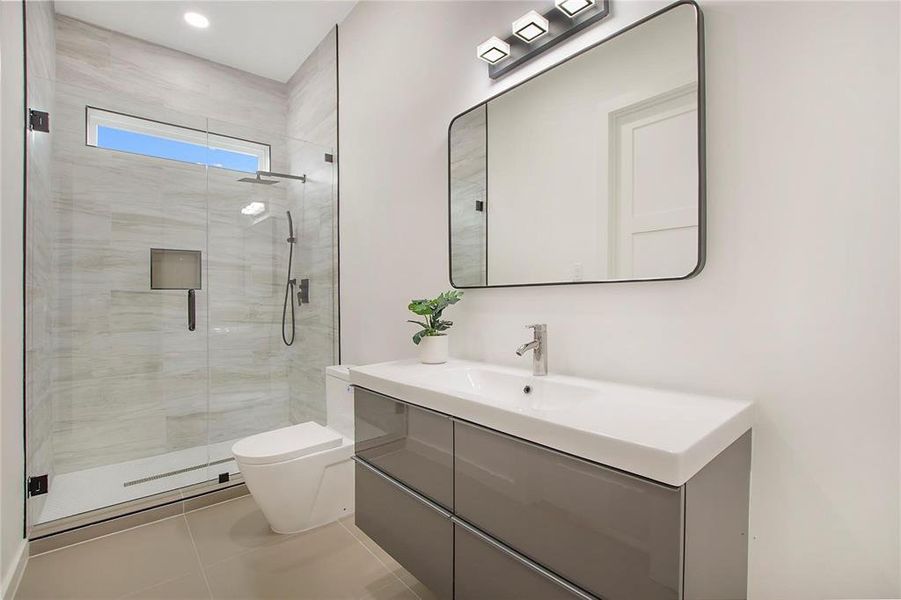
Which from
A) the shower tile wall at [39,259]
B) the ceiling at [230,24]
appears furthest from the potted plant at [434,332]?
the ceiling at [230,24]

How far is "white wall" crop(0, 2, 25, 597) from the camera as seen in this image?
5.34 feet

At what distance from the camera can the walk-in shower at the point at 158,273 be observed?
7.77ft

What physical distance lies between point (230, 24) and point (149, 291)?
1.81 meters

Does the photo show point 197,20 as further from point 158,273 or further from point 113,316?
point 113,316

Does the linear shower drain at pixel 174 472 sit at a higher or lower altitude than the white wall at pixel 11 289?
lower

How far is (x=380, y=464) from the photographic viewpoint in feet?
5.05

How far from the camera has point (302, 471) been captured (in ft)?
6.59

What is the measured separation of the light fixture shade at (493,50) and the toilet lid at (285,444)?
1.83 m

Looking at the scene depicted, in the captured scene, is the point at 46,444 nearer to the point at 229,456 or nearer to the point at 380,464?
the point at 229,456

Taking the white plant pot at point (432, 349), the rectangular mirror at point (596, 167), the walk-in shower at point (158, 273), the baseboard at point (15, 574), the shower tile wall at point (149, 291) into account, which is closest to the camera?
the rectangular mirror at point (596, 167)

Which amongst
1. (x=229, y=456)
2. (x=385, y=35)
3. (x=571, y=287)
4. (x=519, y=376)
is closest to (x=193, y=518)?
(x=229, y=456)

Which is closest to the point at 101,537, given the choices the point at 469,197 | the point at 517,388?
the point at 517,388

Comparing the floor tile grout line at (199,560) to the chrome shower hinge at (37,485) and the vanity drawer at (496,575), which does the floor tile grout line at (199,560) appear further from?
the vanity drawer at (496,575)

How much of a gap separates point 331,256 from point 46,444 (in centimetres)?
182
